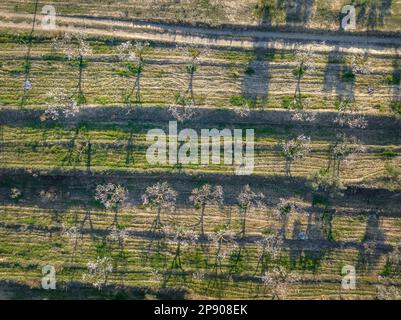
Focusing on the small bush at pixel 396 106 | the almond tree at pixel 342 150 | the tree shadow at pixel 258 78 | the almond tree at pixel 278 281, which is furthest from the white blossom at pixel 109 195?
the small bush at pixel 396 106

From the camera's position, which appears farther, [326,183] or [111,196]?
[111,196]

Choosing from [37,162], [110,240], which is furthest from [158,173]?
[37,162]

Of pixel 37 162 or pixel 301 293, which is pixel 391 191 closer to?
pixel 301 293

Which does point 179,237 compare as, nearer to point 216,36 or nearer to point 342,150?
point 342,150

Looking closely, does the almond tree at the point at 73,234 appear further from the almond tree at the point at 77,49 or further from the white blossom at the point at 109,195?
the almond tree at the point at 77,49

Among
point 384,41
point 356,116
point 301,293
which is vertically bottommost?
point 301,293

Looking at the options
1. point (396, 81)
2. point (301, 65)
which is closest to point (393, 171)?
point (396, 81)

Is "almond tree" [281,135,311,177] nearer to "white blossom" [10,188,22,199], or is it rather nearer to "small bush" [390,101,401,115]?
"small bush" [390,101,401,115]
